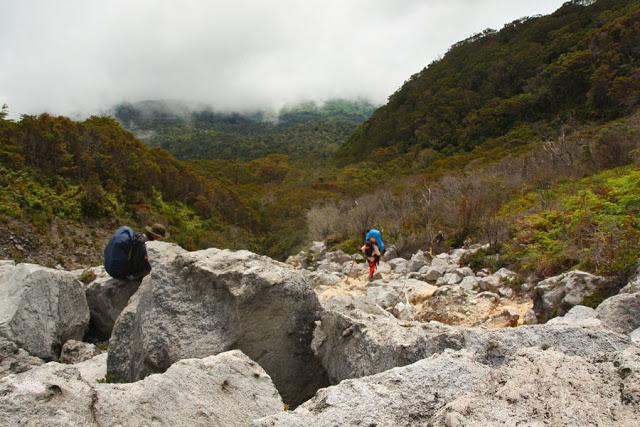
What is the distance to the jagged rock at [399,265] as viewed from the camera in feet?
41.7

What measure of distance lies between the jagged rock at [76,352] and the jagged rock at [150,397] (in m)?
3.49

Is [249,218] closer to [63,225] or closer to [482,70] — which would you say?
[63,225]

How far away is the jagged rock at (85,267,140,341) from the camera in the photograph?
7.34 meters

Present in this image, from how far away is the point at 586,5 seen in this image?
2210 inches

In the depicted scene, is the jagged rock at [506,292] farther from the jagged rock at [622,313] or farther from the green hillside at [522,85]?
the green hillside at [522,85]

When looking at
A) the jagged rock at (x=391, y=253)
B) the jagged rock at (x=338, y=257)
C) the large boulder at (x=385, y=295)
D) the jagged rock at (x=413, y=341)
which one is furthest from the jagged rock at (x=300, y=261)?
the jagged rock at (x=413, y=341)

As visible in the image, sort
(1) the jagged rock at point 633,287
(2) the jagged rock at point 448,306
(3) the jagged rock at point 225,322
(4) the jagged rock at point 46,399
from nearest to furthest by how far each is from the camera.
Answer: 1. (4) the jagged rock at point 46,399
2. (3) the jagged rock at point 225,322
3. (1) the jagged rock at point 633,287
4. (2) the jagged rock at point 448,306

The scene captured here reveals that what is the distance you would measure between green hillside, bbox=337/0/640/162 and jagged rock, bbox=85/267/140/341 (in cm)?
3406

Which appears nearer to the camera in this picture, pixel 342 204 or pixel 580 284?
pixel 580 284

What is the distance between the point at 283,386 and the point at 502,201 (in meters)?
13.3

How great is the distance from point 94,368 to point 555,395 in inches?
217

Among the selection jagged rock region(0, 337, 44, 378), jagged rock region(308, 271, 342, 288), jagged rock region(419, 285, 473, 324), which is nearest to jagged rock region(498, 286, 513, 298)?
jagged rock region(419, 285, 473, 324)

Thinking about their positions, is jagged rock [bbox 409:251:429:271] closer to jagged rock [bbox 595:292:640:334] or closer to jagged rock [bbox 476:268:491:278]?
jagged rock [bbox 476:268:491:278]

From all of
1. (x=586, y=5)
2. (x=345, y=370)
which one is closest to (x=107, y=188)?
(x=345, y=370)
